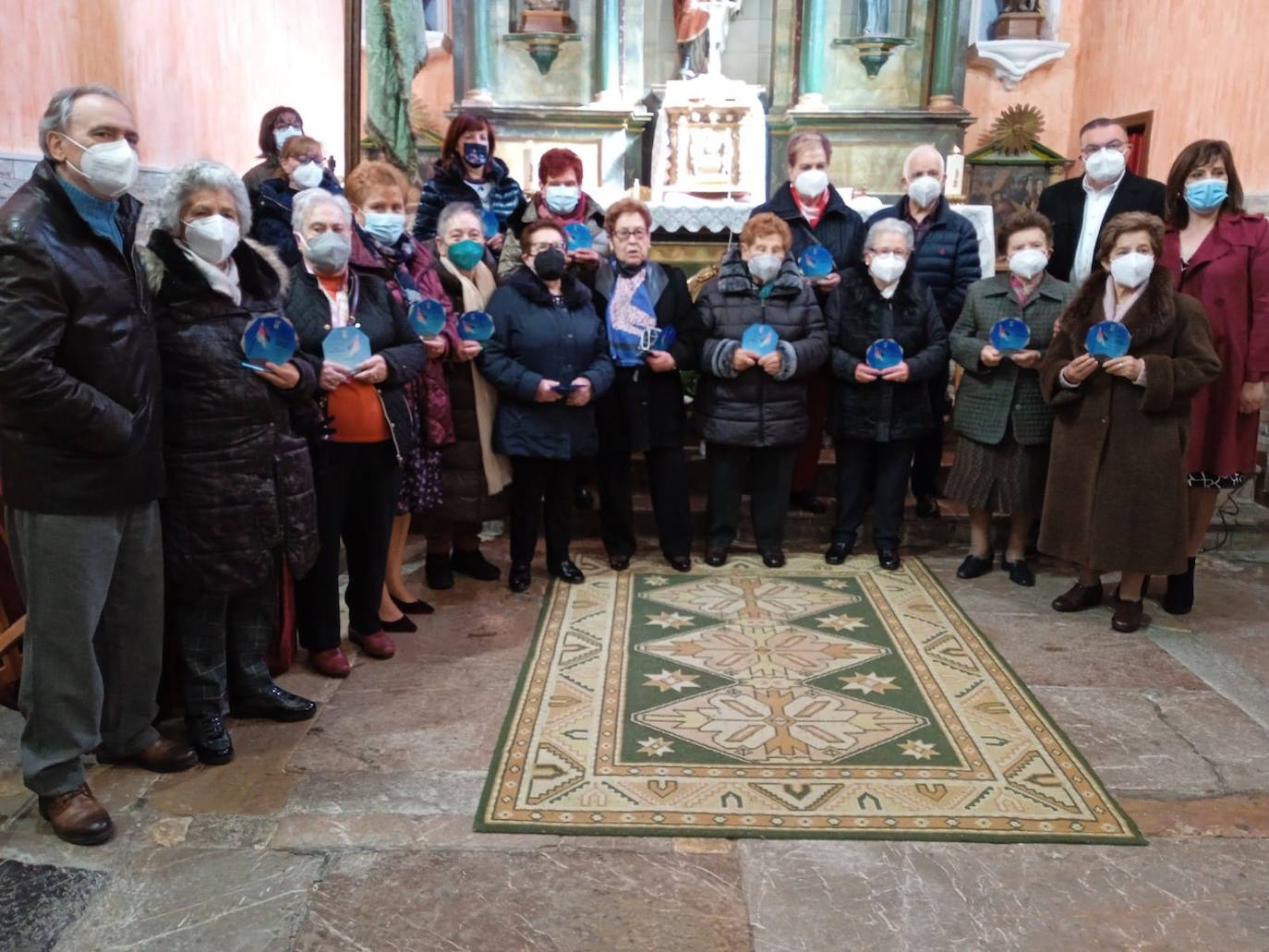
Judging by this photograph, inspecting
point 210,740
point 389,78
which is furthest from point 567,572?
point 389,78

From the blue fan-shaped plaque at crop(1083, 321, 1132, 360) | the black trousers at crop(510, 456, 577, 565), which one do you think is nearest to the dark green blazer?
the blue fan-shaped plaque at crop(1083, 321, 1132, 360)

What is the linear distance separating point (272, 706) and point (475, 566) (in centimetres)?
148

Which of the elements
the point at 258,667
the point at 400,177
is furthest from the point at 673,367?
the point at 258,667

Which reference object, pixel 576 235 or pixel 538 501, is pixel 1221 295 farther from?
pixel 538 501

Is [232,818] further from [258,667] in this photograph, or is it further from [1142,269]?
[1142,269]

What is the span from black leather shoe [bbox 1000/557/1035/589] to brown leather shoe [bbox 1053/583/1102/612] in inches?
9.8

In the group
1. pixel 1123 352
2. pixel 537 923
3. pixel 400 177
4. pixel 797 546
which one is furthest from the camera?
pixel 797 546

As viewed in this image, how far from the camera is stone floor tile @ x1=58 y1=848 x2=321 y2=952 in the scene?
2.22 m

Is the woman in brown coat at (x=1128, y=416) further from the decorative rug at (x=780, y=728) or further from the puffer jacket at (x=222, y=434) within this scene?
the puffer jacket at (x=222, y=434)

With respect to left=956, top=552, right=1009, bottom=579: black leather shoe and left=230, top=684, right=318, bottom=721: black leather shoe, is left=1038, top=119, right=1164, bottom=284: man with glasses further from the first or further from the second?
left=230, top=684, right=318, bottom=721: black leather shoe

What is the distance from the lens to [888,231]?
4.46 metres

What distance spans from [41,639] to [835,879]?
191 cm

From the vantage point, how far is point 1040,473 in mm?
4469

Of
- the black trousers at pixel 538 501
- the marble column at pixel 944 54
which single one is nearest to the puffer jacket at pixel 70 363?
the black trousers at pixel 538 501
